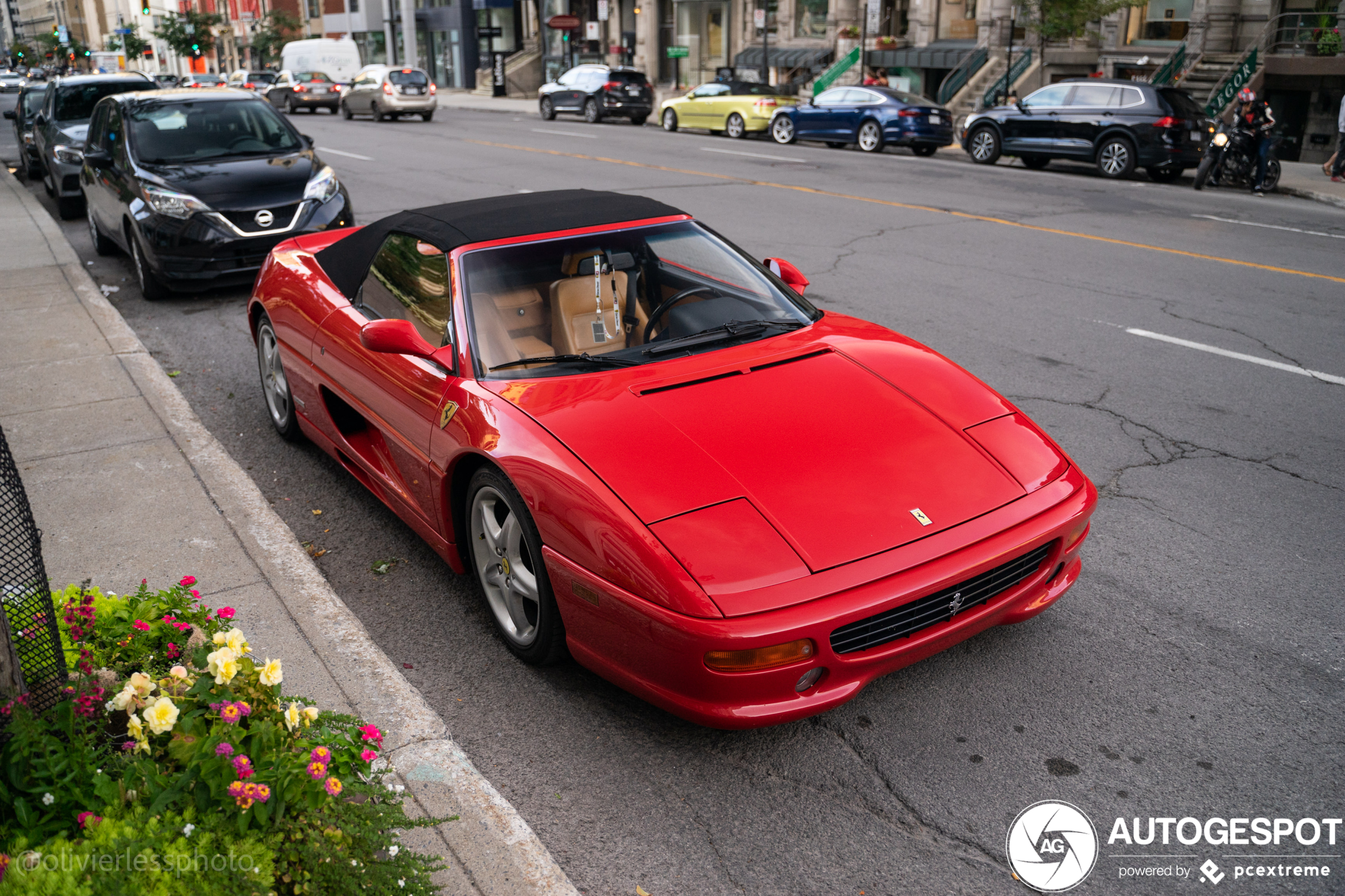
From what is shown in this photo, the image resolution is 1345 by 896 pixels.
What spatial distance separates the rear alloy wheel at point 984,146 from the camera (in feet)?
65.5

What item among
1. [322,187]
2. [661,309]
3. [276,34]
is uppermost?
[276,34]


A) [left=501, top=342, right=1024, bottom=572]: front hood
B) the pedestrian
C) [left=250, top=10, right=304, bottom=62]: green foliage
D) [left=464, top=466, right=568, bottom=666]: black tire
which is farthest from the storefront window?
[left=250, top=10, right=304, bottom=62]: green foliage

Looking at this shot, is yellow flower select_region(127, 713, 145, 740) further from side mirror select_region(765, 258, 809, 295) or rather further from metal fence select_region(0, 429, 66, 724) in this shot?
side mirror select_region(765, 258, 809, 295)

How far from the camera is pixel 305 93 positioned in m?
36.5

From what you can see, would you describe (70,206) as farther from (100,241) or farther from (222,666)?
(222,666)

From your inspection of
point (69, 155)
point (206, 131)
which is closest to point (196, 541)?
point (206, 131)

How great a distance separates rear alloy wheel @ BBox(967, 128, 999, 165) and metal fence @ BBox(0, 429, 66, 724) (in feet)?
65.6

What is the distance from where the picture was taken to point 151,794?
86.4 inches

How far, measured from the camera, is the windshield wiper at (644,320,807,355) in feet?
13.1

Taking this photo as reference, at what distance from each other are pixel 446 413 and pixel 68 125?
13.6 metres

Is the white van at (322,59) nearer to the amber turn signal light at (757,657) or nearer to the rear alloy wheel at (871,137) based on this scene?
the rear alloy wheel at (871,137)

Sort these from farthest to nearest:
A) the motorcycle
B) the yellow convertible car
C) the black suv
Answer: the yellow convertible car < the black suv < the motorcycle

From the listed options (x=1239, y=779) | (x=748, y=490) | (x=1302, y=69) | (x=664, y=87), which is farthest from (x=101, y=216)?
(x=664, y=87)

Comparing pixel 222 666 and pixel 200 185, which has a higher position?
pixel 200 185
